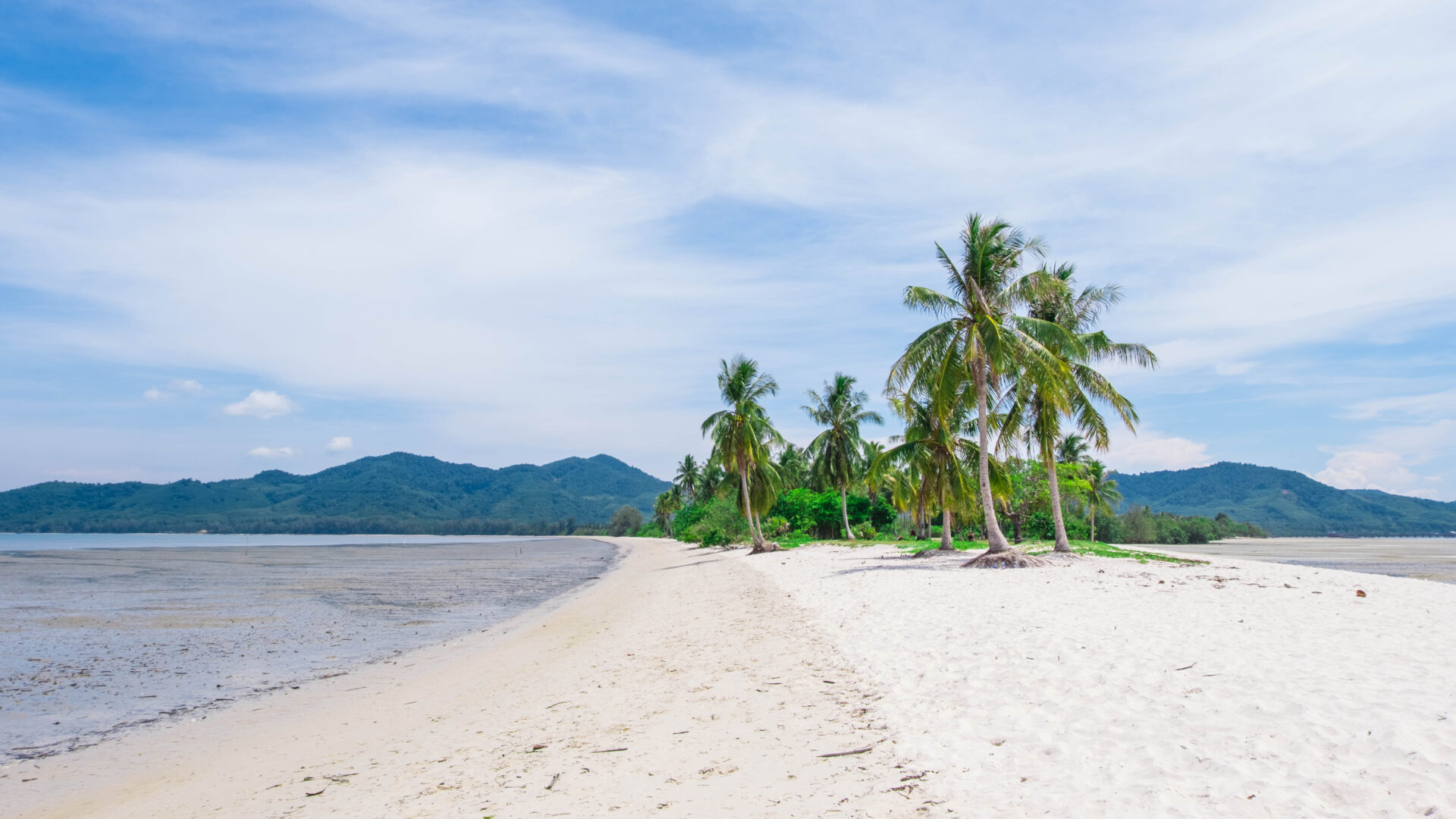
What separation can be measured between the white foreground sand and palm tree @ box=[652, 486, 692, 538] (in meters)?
85.7

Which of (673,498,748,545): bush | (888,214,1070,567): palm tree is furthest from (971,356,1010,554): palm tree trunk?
(673,498,748,545): bush

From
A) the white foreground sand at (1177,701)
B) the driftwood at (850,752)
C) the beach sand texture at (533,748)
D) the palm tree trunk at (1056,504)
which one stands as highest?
the palm tree trunk at (1056,504)

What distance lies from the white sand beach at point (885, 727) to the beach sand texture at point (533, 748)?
1.4 inches

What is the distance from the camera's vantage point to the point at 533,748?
22.2 ft

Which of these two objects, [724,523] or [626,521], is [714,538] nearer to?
[724,523]

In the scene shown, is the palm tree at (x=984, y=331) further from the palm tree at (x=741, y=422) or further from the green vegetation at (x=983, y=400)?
the palm tree at (x=741, y=422)

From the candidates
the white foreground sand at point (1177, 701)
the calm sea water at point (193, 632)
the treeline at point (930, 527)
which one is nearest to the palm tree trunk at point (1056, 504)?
the treeline at point (930, 527)

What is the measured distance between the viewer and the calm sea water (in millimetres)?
9711

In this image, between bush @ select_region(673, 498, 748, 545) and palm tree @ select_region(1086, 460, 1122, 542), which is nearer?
bush @ select_region(673, 498, 748, 545)

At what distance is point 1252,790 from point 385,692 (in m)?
10.0

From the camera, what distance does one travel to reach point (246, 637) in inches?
614

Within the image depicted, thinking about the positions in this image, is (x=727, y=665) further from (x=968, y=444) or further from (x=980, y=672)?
(x=968, y=444)

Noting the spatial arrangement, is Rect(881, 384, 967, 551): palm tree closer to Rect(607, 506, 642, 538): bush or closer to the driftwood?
the driftwood

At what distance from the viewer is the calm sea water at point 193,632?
31.9 ft
